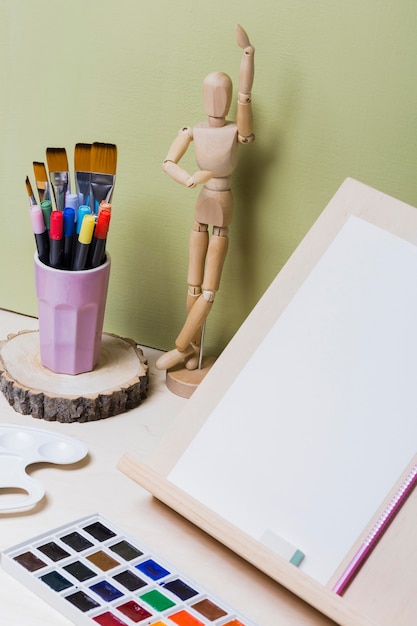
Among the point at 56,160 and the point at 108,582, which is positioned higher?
the point at 56,160

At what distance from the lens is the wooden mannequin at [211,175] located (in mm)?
810

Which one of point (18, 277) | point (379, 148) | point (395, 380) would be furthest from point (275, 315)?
point (18, 277)

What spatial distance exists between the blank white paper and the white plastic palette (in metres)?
0.12

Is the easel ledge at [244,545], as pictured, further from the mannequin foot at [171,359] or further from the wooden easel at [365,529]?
the mannequin foot at [171,359]

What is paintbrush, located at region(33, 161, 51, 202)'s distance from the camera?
85cm

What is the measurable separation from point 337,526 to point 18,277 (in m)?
0.56

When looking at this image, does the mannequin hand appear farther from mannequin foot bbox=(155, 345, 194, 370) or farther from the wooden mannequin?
mannequin foot bbox=(155, 345, 194, 370)

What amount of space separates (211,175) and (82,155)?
128mm

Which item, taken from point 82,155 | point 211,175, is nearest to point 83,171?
point 82,155

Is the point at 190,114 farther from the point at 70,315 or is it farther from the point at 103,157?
the point at 70,315

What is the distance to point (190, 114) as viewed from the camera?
2.95 feet

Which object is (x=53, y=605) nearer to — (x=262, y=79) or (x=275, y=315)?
(x=275, y=315)

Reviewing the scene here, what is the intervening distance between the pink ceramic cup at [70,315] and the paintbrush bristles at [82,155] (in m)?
0.10

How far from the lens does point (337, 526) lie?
0.64m
